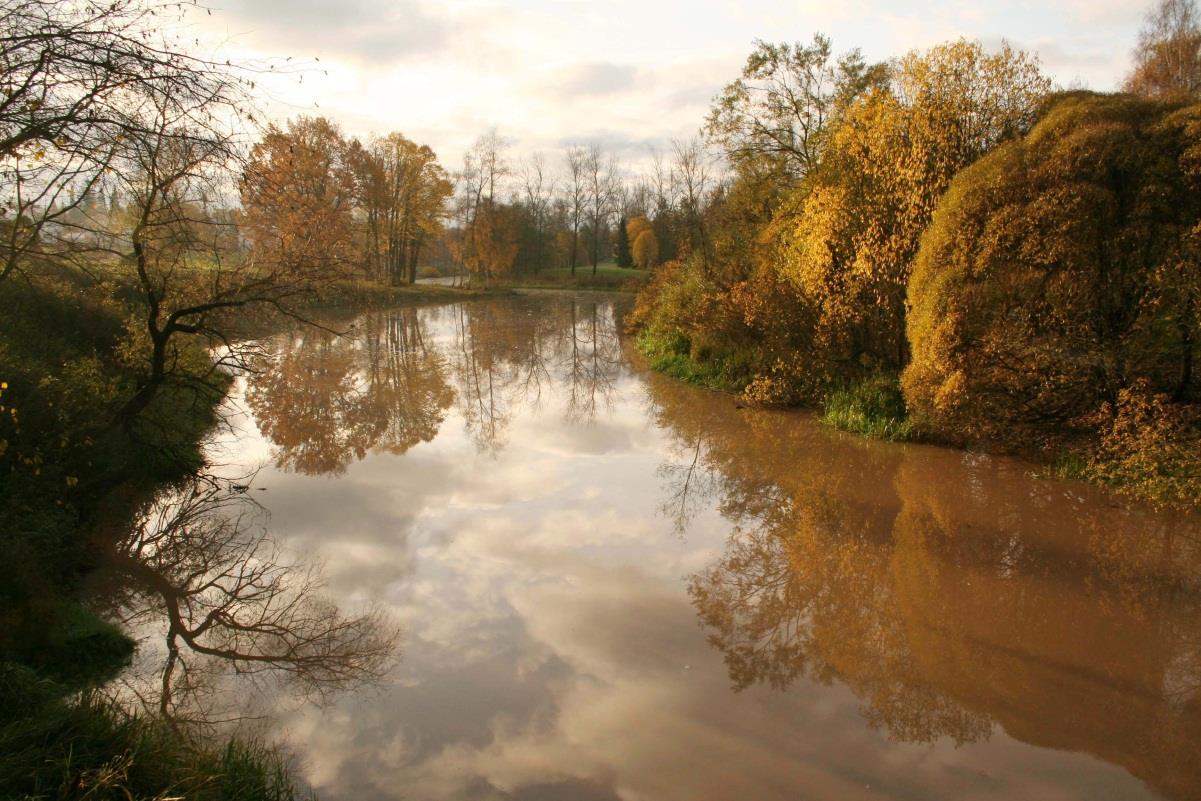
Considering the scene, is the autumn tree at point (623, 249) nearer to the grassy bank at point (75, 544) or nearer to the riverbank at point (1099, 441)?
the riverbank at point (1099, 441)

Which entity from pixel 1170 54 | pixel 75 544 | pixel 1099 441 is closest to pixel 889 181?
pixel 1099 441

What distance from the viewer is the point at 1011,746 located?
196 inches

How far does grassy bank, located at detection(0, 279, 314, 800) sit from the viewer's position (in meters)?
3.68

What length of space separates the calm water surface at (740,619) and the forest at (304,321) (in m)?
0.53

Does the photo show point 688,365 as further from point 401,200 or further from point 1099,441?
point 401,200

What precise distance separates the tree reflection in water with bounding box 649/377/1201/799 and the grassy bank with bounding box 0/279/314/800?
398 cm

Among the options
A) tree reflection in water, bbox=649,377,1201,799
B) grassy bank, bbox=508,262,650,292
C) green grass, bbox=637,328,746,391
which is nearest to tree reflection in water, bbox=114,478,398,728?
tree reflection in water, bbox=649,377,1201,799

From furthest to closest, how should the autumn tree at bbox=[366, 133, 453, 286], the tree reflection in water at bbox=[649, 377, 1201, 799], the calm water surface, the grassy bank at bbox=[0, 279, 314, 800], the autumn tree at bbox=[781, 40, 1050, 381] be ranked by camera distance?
1. the autumn tree at bbox=[366, 133, 453, 286]
2. the autumn tree at bbox=[781, 40, 1050, 381]
3. the tree reflection in water at bbox=[649, 377, 1201, 799]
4. the calm water surface
5. the grassy bank at bbox=[0, 279, 314, 800]

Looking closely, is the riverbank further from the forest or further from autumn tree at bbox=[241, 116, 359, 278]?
autumn tree at bbox=[241, 116, 359, 278]

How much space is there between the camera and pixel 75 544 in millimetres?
7281

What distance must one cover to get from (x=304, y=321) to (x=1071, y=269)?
31.8ft

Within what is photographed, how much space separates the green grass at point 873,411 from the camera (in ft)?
41.3

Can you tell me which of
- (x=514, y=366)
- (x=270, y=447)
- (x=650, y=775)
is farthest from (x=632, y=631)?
(x=514, y=366)

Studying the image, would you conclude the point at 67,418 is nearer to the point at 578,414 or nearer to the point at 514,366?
the point at 578,414
